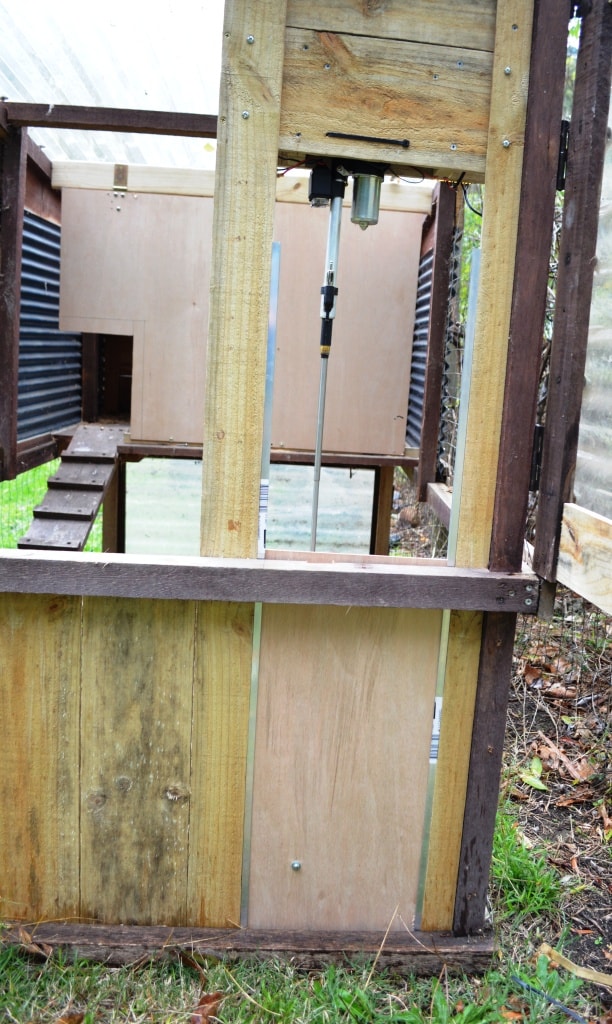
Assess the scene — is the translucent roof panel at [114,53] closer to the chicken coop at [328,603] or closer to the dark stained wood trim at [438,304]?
the dark stained wood trim at [438,304]

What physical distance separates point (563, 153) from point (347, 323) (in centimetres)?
217

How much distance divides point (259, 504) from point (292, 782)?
2.34 feet

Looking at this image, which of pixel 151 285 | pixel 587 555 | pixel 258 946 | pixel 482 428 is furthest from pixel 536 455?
pixel 151 285

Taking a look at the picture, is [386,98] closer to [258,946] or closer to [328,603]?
[328,603]

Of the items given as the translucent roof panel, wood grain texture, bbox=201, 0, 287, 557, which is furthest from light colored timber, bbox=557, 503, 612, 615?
the translucent roof panel

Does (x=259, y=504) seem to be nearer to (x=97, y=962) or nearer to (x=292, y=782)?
(x=292, y=782)

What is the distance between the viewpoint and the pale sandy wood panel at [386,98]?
1869mm

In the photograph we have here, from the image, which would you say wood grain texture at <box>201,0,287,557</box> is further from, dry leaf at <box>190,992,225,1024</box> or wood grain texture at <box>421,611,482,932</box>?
dry leaf at <box>190,992,225,1024</box>

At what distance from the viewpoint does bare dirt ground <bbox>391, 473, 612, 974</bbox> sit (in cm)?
249

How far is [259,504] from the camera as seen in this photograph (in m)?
1.99

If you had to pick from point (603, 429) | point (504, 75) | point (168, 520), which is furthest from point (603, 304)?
point (168, 520)

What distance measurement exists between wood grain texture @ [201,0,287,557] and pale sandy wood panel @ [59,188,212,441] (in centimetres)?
214

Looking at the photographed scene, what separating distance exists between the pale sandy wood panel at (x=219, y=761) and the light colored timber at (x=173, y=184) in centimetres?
257

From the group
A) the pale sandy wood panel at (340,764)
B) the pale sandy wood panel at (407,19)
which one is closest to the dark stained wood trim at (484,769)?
the pale sandy wood panel at (340,764)
